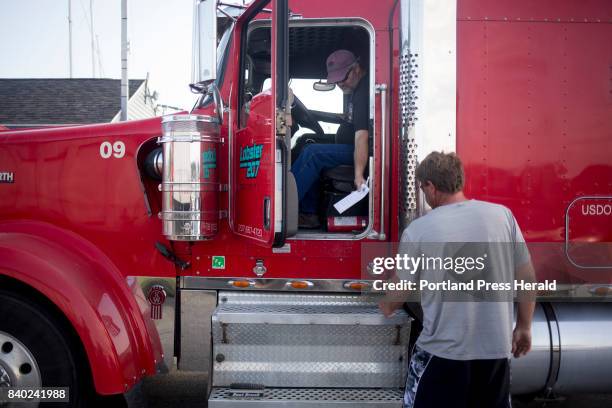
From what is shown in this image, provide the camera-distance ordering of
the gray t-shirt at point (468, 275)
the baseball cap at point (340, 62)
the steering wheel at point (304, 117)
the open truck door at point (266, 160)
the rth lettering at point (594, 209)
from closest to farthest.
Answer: the gray t-shirt at point (468, 275) < the open truck door at point (266, 160) < the rth lettering at point (594, 209) < the baseball cap at point (340, 62) < the steering wheel at point (304, 117)

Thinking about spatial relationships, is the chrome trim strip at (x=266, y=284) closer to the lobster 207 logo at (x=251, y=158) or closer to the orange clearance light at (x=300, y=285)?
the orange clearance light at (x=300, y=285)

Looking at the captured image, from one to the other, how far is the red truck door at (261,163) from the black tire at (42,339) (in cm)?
109

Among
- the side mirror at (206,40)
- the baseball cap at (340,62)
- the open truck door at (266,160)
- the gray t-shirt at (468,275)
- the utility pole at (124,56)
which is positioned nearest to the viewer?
the gray t-shirt at (468,275)

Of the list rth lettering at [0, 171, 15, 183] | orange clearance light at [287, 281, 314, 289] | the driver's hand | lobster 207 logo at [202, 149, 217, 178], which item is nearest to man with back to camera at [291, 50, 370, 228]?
the driver's hand

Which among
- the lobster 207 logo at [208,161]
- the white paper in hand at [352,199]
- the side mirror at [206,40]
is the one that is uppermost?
the side mirror at [206,40]

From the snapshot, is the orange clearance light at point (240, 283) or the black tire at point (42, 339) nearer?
the black tire at point (42, 339)

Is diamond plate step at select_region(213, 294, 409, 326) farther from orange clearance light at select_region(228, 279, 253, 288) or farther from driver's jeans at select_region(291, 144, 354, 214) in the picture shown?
driver's jeans at select_region(291, 144, 354, 214)

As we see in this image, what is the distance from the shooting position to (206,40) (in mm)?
2586

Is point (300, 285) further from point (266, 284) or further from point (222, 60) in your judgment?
point (222, 60)

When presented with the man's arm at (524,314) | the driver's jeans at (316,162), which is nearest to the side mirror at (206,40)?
the driver's jeans at (316,162)

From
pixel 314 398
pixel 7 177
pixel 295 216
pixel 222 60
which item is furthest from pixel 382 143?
pixel 7 177

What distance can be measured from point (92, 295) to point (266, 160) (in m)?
1.16

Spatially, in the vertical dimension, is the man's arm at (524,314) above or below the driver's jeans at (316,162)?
below

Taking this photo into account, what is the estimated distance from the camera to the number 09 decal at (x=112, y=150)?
2980mm
